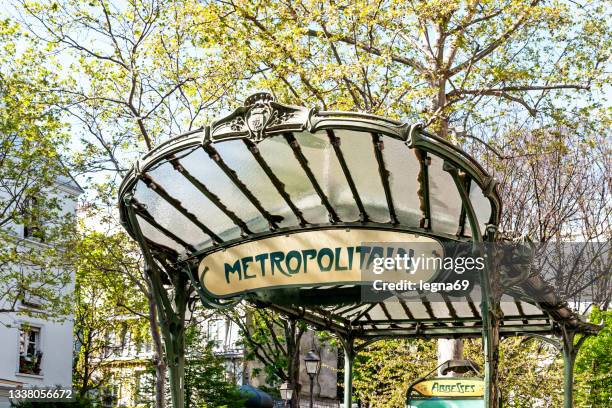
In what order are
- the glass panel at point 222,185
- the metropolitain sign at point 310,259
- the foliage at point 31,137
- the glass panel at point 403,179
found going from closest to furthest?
1. the glass panel at point 403,179
2. the glass panel at point 222,185
3. the metropolitain sign at point 310,259
4. the foliage at point 31,137

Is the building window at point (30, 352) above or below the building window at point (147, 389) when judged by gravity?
above

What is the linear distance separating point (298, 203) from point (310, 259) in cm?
51

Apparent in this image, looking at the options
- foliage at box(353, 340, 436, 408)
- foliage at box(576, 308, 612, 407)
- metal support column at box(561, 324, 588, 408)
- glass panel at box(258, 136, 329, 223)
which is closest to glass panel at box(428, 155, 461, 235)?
glass panel at box(258, 136, 329, 223)

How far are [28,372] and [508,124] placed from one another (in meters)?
21.2

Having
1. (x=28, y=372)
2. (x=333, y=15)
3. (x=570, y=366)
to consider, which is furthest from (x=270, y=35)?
(x=28, y=372)

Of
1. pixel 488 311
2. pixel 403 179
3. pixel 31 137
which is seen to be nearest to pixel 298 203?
pixel 403 179

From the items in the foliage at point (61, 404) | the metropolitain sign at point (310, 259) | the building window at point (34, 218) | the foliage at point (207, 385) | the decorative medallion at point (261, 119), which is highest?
the building window at point (34, 218)

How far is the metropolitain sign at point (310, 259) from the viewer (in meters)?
7.48

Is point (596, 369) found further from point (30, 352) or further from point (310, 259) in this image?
point (30, 352)

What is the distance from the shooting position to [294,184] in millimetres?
7391

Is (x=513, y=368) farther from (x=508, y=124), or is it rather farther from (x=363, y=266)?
(x=363, y=266)

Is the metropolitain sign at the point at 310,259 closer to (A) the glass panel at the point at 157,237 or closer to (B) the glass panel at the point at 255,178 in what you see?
(B) the glass panel at the point at 255,178

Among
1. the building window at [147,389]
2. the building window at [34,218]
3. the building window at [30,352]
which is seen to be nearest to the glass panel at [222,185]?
the building window at [34,218]

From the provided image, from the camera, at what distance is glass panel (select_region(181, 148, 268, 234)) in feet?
23.1
